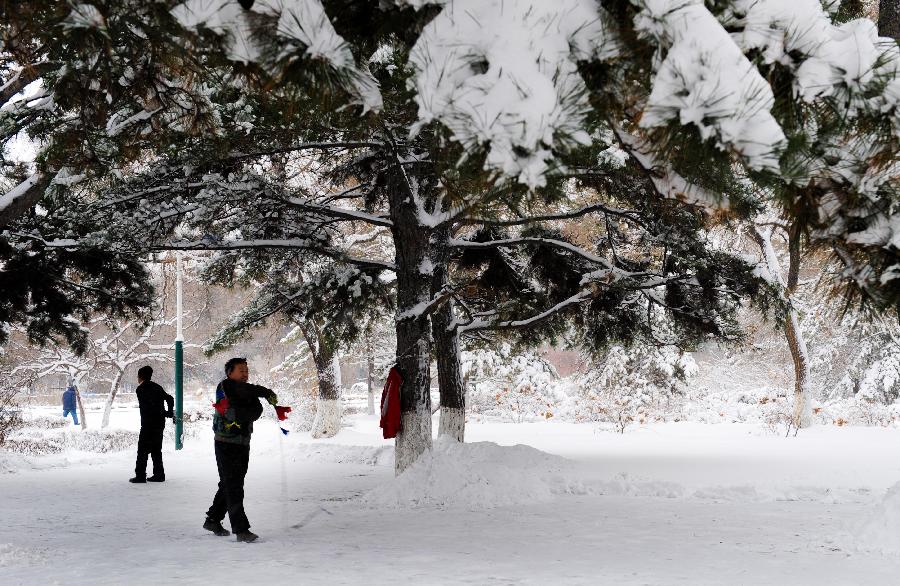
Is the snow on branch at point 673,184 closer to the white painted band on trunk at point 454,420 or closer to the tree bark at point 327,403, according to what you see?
the white painted band on trunk at point 454,420

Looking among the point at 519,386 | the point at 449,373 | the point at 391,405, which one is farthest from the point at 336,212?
the point at 519,386

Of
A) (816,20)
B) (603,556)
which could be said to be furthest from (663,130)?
(603,556)

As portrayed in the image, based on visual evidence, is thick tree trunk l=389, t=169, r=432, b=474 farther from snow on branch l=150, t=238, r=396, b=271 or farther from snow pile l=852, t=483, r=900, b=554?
snow pile l=852, t=483, r=900, b=554

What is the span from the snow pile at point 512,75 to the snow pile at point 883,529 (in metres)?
4.82

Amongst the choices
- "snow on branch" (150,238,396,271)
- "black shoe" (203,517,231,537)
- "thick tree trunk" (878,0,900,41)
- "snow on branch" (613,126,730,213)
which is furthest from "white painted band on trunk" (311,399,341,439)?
"snow on branch" (613,126,730,213)

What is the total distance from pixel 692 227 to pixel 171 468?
1020 centimetres

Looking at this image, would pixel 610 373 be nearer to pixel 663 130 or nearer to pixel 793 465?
pixel 793 465

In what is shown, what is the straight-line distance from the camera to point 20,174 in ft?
36.3

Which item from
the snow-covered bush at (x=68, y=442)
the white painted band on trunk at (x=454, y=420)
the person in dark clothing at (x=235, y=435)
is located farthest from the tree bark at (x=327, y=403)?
the person in dark clothing at (x=235, y=435)

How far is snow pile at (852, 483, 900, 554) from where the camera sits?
6.55 meters

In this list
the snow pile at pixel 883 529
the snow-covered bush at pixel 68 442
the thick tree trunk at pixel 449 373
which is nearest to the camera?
the snow pile at pixel 883 529

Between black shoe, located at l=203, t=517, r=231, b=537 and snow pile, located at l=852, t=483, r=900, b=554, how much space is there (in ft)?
18.3

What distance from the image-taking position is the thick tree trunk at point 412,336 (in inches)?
437

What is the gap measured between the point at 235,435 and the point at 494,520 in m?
2.86
